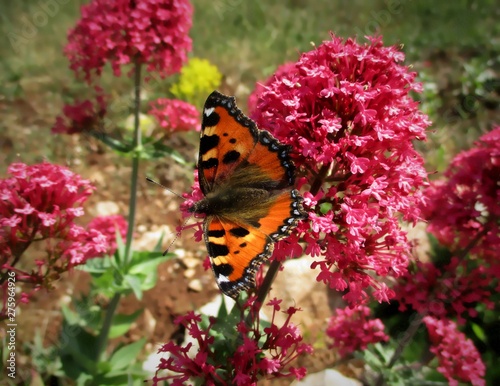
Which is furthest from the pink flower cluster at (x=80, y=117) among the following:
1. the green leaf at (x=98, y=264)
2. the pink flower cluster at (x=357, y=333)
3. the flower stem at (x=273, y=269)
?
the pink flower cluster at (x=357, y=333)

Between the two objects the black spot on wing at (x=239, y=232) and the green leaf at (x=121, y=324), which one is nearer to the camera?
the black spot on wing at (x=239, y=232)

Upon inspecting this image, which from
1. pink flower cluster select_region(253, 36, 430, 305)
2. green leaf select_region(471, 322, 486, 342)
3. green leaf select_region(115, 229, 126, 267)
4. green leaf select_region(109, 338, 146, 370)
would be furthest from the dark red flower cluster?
green leaf select_region(471, 322, 486, 342)

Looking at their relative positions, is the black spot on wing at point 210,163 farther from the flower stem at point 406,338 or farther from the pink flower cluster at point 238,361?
the flower stem at point 406,338

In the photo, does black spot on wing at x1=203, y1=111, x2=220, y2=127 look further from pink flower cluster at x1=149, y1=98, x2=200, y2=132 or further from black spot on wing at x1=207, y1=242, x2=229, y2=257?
pink flower cluster at x1=149, y1=98, x2=200, y2=132

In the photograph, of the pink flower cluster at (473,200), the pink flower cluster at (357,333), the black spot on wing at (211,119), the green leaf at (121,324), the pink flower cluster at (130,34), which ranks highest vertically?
the pink flower cluster at (130,34)

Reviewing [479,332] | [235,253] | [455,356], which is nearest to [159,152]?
[235,253]

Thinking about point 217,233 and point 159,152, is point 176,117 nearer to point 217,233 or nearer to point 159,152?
point 159,152

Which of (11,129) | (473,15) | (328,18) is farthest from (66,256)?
(473,15)
